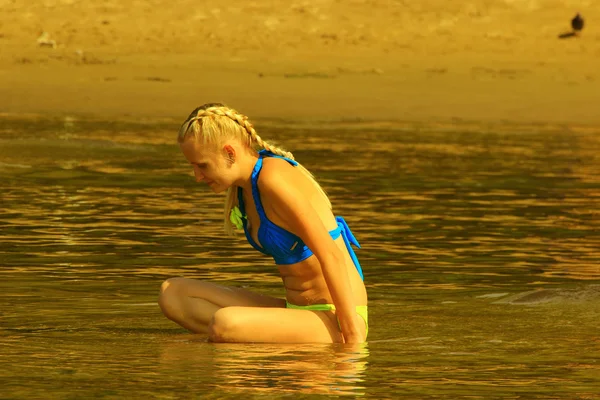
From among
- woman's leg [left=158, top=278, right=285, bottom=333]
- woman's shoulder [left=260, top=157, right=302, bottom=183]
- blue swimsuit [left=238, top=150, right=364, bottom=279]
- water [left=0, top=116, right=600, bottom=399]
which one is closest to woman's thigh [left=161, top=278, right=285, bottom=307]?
woman's leg [left=158, top=278, right=285, bottom=333]

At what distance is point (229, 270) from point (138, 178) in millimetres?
5004

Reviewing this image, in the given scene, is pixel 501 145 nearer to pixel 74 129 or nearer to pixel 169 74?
pixel 74 129

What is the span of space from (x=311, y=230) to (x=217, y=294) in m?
0.76

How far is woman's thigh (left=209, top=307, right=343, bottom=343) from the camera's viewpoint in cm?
638

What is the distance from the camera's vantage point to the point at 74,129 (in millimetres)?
18625

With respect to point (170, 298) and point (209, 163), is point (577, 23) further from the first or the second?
point (209, 163)

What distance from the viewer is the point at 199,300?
6719 millimetres

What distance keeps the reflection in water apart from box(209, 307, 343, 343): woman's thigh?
0.13 ft

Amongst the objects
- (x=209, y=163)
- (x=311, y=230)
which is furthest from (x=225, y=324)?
(x=209, y=163)

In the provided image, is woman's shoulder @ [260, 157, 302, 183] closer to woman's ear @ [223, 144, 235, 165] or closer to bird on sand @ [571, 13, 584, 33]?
woman's ear @ [223, 144, 235, 165]

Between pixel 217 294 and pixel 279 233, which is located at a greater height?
pixel 279 233

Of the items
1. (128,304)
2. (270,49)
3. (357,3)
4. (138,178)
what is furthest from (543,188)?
(357,3)

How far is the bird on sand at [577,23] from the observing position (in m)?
28.0

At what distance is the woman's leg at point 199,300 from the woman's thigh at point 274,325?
272 millimetres
